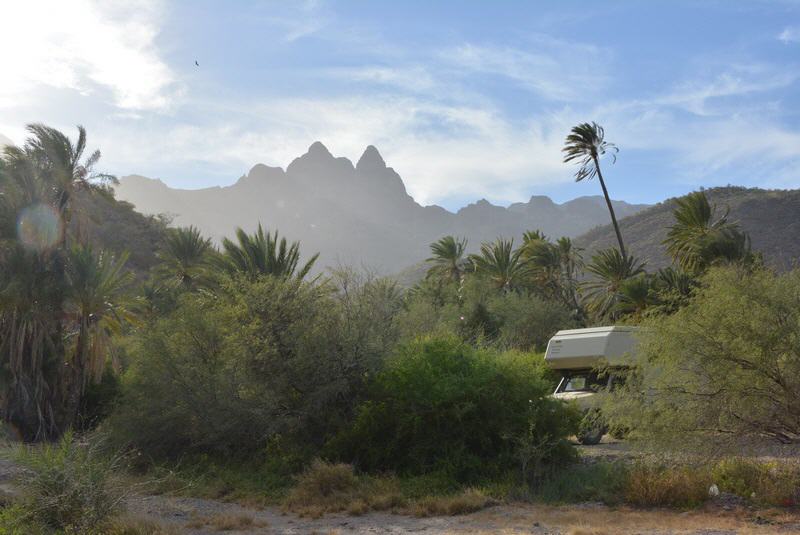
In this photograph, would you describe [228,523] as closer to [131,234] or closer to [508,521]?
[508,521]

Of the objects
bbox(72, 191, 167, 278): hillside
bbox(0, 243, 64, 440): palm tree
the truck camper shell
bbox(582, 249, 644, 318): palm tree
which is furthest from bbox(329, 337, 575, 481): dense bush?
bbox(72, 191, 167, 278): hillside

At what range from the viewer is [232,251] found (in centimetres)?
2648

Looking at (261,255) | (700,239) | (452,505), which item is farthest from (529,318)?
(452,505)

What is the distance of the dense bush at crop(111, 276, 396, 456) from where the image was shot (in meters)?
16.2

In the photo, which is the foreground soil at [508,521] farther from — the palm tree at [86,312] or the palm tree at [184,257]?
the palm tree at [184,257]

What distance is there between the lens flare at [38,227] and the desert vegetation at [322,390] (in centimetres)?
7

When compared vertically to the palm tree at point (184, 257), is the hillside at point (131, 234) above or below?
above

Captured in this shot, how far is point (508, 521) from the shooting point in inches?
432

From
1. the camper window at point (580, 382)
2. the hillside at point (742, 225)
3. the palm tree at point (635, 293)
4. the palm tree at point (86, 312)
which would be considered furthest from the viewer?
the hillside at point (742, 225)

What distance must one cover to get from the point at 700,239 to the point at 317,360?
23.3 m

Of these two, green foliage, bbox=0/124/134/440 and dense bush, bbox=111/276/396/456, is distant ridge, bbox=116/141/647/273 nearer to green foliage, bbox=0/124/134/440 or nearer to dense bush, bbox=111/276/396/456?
green foliage, bbox=0/124/134/440

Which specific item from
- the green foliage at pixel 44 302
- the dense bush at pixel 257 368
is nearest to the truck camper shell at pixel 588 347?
the dense bush at pixel 257 368

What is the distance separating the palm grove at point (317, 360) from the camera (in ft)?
36.9

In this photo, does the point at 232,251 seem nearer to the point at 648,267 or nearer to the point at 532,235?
the point at 532,235
